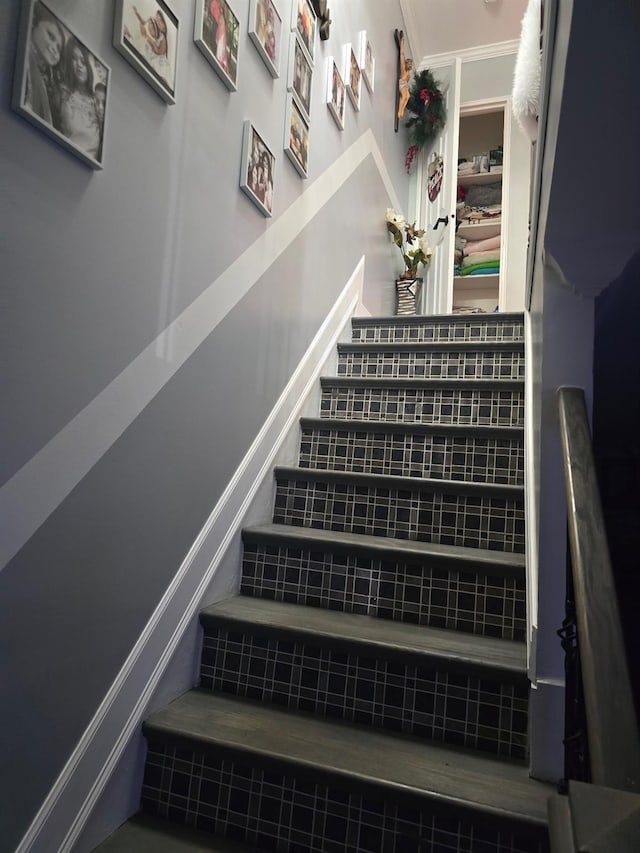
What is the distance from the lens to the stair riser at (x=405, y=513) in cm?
166

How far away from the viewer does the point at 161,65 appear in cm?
127

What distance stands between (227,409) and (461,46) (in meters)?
4.49

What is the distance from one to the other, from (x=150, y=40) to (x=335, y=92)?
5.11ft

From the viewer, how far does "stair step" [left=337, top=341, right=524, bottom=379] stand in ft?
7.41

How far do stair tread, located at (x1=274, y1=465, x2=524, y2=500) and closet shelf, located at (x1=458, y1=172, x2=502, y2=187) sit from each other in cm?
388

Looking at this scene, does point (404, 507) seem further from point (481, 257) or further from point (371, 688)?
point (481, 257)

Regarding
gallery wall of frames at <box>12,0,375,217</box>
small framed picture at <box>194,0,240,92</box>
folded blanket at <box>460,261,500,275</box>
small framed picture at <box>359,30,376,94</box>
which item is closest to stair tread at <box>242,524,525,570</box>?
gallery wall of frames at <box>12,0,375,217</box>

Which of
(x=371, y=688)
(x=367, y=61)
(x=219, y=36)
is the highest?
(x=367, y=61)

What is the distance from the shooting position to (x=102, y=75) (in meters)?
1.09

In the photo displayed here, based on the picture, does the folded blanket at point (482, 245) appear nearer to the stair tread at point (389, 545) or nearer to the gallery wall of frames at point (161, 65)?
the gallery wall of frames at point (161, 65)

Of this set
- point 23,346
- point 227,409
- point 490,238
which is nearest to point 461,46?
point 490,238

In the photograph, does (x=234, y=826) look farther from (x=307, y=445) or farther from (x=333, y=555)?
(x=307, y=445)

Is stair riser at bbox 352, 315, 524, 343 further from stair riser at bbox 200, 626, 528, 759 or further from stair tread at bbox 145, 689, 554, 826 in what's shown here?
stair tread at bbox 145, 689, 554, 826

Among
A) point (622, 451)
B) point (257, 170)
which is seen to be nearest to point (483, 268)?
point (622, 451)
